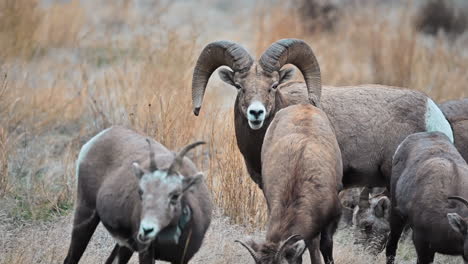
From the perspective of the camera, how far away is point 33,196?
1007 centimetres

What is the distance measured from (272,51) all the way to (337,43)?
1115 cm

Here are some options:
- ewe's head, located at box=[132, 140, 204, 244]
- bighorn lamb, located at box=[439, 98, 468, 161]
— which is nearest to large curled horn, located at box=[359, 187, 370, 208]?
bighorn lamb, located at box=[439, 98, 468, 161]

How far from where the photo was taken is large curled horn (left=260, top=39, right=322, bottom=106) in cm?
932

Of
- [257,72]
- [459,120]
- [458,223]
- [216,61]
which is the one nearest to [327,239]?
[458,223]

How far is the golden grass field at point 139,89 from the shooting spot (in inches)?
375

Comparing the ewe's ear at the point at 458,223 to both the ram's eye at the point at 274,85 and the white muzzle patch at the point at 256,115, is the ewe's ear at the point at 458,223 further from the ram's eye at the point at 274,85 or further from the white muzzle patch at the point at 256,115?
the ram's eye at the point at 274,85

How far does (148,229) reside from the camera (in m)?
6.03

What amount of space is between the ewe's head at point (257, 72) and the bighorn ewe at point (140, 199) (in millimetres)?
1790

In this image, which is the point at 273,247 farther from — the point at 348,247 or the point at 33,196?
the point at 33,196

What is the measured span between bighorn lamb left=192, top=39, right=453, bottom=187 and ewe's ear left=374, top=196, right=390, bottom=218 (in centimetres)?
28

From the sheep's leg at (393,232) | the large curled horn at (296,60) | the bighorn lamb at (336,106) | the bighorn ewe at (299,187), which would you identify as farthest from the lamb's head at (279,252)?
the large curled horn at (296,60)

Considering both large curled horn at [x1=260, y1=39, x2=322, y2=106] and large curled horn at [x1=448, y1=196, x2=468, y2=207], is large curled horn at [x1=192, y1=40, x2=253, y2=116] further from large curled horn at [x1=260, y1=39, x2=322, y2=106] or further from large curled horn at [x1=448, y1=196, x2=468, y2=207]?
large curled horn at [x1=448, y1=196, x2=468, y2=207]

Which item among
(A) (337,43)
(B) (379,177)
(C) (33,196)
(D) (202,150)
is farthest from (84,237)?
(A) (337,43)

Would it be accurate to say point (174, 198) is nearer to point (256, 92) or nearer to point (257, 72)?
point (256, 92)
